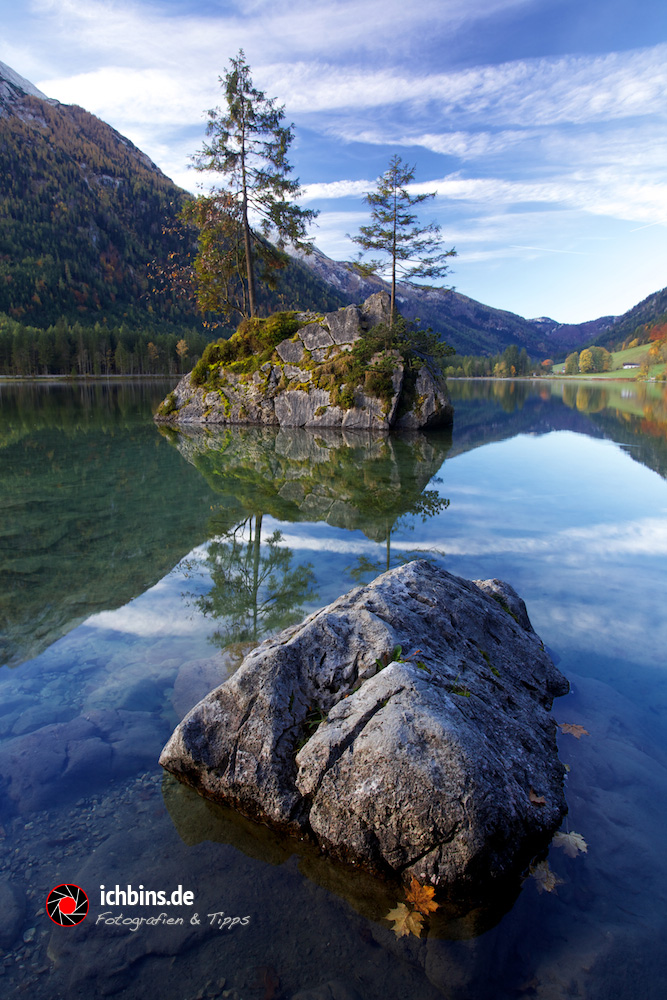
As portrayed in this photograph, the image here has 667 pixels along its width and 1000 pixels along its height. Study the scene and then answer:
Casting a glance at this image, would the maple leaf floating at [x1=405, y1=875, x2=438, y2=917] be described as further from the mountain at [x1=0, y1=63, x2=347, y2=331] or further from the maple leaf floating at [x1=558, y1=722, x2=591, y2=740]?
the mountain at [x1=0, y1=63, x2=347, y2=331]

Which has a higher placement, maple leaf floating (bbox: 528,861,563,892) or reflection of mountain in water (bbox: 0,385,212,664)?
reflection of mountain in water (bbox: 0,385,212,664)

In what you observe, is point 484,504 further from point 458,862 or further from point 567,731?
point 458,862

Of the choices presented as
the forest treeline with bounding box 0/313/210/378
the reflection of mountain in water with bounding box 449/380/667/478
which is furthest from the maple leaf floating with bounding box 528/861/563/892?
the forest treeline with bounding box 0/313/210/378

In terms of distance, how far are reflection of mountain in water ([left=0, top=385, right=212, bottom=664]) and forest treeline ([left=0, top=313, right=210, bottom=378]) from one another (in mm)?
93917

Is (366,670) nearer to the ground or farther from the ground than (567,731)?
farther from the ground

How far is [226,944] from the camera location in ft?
9.40

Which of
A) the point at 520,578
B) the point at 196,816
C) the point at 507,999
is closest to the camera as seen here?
the point at 507,999

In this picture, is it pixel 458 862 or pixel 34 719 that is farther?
pixel 34 719

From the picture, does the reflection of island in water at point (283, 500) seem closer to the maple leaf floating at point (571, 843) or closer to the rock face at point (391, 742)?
the rock face at point (391, 742)

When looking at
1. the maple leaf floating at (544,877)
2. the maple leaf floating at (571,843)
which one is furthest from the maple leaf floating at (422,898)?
the maple leaf floating at (571,843)

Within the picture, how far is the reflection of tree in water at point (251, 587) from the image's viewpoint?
21.1ft

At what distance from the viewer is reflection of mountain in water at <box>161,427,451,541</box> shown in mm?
11195

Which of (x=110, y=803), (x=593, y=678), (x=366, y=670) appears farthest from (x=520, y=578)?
(x=110, y=803)

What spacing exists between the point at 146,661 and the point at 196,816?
2.27 meters
